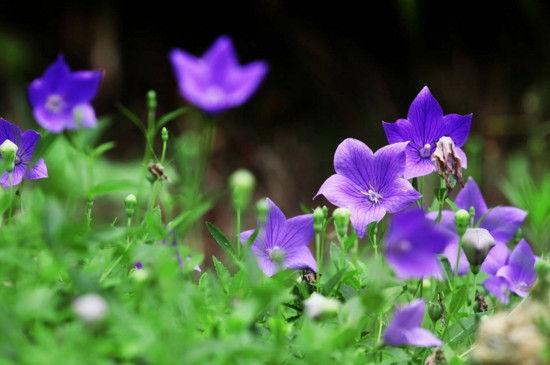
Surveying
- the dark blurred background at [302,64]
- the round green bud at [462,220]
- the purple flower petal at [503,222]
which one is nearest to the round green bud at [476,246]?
the round green bud at [462,220]

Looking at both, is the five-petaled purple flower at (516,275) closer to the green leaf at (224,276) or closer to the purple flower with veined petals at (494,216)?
the purple flower with veined petals at (494,216)

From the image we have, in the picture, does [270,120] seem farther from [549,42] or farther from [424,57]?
[549,42]

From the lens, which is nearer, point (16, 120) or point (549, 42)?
point (549, 42)

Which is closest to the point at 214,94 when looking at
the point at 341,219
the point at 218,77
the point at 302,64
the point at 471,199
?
the point at 218,77

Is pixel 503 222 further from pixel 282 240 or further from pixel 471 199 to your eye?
pixel 282 240

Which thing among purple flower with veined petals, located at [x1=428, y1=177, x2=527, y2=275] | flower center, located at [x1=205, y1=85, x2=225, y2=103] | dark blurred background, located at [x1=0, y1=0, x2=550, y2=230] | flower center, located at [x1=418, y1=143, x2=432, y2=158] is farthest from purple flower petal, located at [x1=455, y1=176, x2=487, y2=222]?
dark blurred background, located at [x1=0, y1=0, x2=550, y2=230]

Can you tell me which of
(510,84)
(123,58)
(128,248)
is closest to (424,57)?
(510,84)
